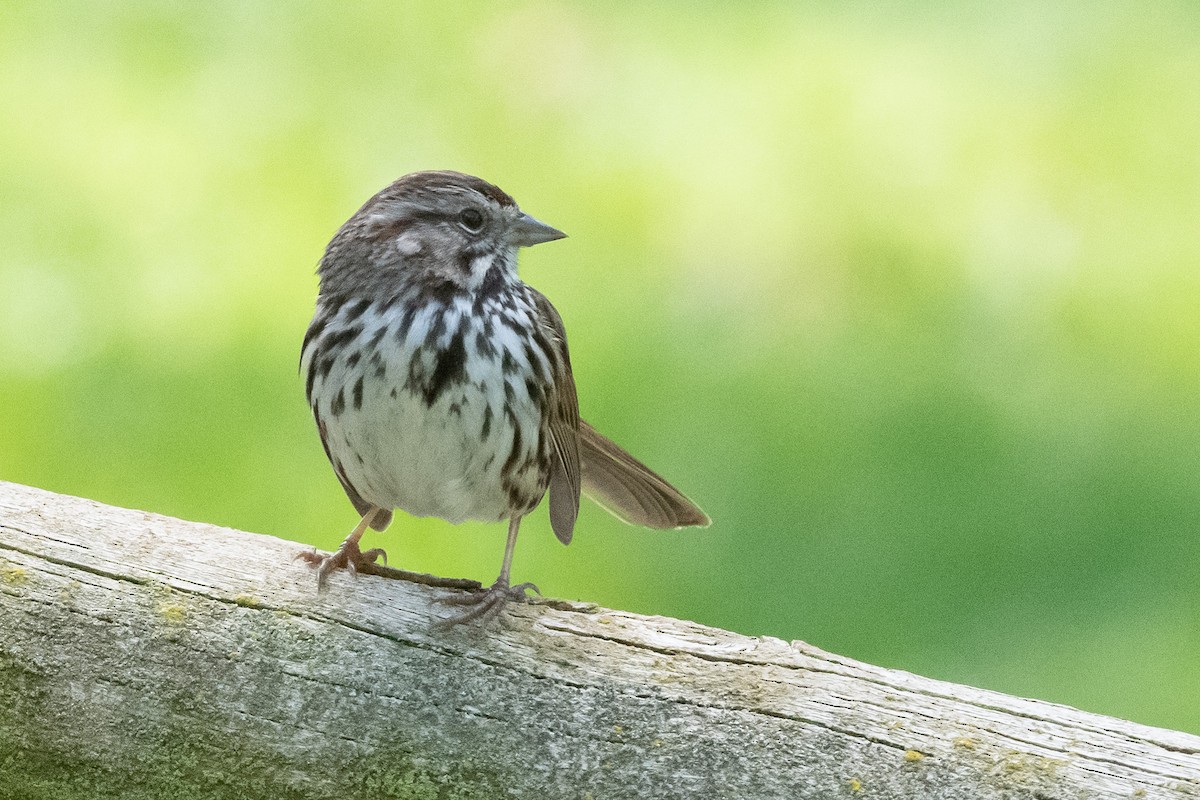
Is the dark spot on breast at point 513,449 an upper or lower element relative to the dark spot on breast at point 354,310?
lower

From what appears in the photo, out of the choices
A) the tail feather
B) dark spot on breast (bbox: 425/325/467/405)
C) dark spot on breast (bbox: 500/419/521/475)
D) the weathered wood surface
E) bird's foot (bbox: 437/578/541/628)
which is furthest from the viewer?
the tail feather

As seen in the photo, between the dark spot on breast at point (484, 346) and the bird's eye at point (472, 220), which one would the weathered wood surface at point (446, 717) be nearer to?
the dark spot on breast at point (484, 346)

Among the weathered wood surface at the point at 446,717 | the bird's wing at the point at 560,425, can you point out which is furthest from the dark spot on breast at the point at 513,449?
the weathered wood surface at the point at 446,717

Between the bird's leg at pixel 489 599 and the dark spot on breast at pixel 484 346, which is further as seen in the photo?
the dark spot on breast at pixel 484 346

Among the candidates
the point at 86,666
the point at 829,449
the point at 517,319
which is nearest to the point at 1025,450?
the point at 829,449

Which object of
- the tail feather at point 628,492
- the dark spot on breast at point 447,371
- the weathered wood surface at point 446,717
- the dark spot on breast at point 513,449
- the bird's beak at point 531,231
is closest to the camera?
the weathered wood surface at point 446,717

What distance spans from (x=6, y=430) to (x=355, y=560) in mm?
2299

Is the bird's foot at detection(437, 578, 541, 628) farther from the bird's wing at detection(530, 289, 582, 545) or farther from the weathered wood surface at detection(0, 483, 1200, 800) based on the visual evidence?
the bird's wing at detection(530, 289, 582, 545)

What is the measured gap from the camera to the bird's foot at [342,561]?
341cm

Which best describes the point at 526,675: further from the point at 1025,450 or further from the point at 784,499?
the point at 1025,450

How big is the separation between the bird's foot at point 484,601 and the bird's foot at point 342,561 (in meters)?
0.25

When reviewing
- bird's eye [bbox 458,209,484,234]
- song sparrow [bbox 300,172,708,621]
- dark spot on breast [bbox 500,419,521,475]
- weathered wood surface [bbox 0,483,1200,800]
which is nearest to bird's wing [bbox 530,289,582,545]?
song sparrow [bbox 300,172,708,621]

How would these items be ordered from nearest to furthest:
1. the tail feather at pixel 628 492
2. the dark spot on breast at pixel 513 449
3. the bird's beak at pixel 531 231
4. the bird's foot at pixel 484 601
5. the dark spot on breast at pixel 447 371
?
the bird's foot at pixel 484 601, the dark spot on breast at pixel 447 371, the dark spot on breast at pixel 513 449, the bird's beak at pixel 531 231, the tail feather at pixel 628 492

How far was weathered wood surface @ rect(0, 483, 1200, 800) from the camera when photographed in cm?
305
